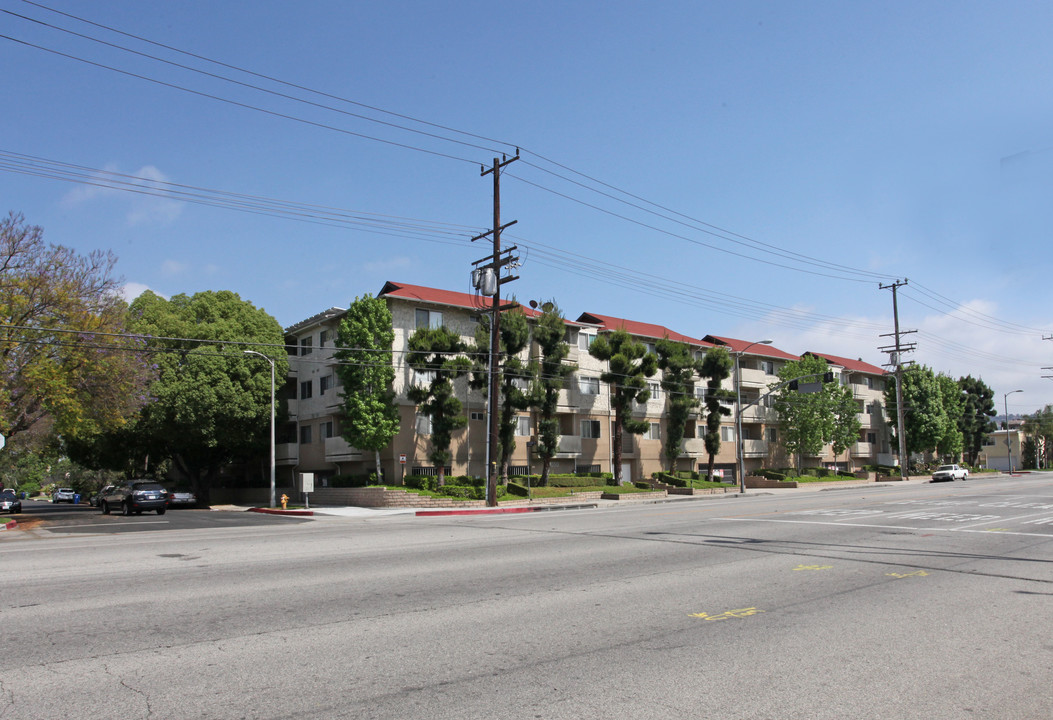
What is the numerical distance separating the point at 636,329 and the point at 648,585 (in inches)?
1826

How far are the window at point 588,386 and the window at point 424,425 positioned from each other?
12.4 meters

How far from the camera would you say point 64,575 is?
11.7m

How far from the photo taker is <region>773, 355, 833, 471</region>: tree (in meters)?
62.8

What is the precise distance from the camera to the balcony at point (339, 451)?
41844 mm

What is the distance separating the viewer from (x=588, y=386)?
50.2 meters

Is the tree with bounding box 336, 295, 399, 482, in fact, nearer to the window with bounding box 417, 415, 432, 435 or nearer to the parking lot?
the window with bounding box 417, 415, 432, 435

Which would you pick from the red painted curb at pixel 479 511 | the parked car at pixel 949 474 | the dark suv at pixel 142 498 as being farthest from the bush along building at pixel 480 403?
the parked car at pixel 949 474

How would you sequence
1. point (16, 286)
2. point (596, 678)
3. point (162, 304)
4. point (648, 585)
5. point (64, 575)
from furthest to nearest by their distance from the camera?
point (162, 304) → point (16, 286) → point (64, 575) → point (648, 585) → point (596, 678)

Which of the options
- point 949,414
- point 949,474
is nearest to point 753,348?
point 949,474

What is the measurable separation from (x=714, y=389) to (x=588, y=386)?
10920 mm

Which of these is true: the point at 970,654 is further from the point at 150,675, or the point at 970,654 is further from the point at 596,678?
the point at 150,675

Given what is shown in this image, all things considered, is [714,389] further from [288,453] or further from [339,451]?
[288,453]

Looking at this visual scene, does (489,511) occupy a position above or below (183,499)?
above

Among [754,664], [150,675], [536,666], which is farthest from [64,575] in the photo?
[754,664]
